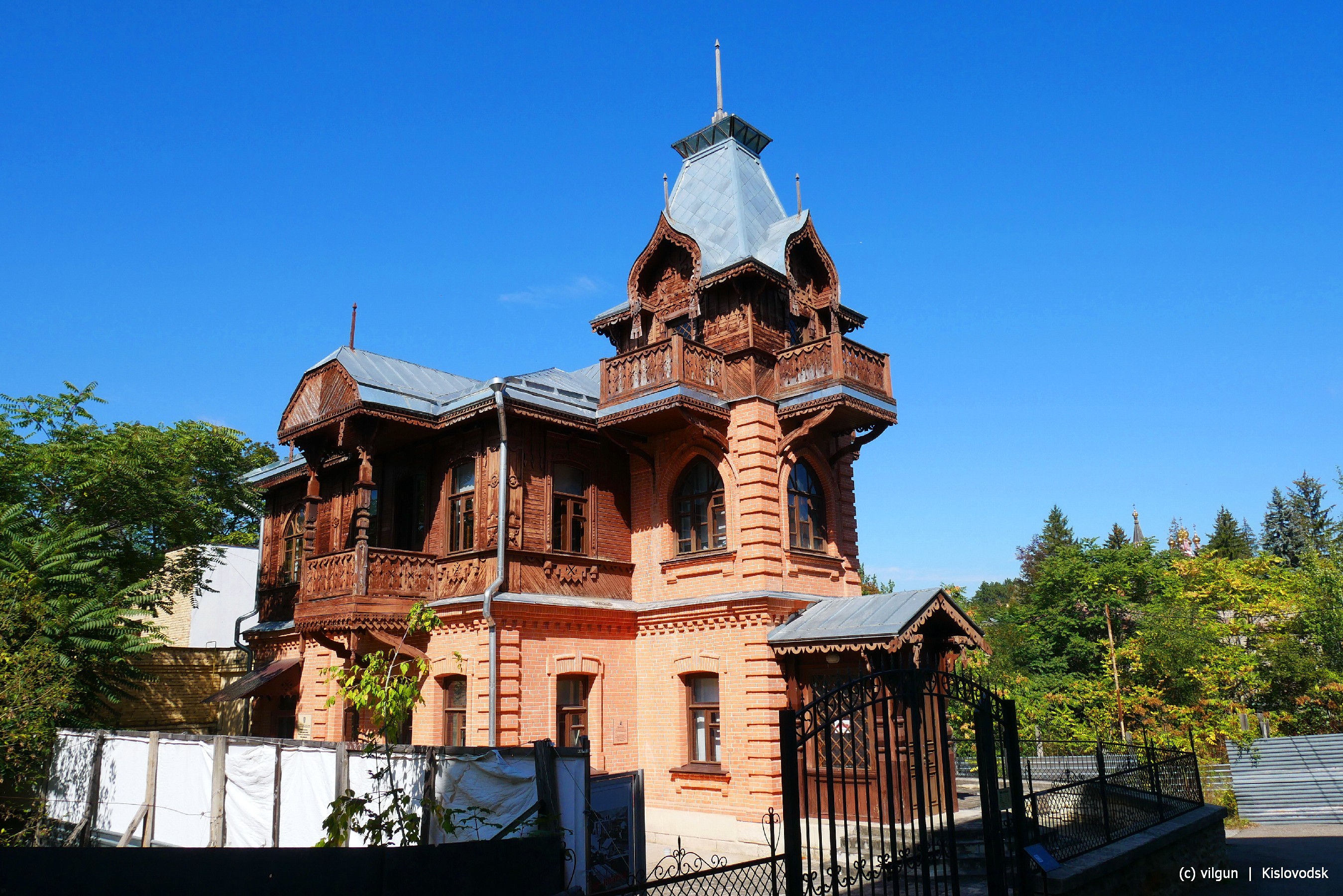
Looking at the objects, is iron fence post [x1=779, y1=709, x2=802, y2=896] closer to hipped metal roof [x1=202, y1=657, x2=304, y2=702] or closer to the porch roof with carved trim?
the porch roof with carved trim

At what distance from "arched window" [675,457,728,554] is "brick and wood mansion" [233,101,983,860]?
0.15 feet

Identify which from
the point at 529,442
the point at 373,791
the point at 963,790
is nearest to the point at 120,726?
the point at 529,442

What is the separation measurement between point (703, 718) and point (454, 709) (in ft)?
15.7

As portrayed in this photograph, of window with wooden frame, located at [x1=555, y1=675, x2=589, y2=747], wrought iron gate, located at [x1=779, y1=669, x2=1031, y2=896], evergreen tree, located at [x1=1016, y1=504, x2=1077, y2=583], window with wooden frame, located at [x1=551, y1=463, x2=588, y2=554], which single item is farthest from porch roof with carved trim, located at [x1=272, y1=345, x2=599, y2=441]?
evergreen tree, located at [x1=1016, y1=504, x2=1077, y2=583]

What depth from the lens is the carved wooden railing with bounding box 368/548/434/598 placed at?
1634cm

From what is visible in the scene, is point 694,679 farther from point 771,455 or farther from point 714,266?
point 714,266

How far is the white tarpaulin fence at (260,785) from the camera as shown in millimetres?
8695

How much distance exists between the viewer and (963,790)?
16.9 metres

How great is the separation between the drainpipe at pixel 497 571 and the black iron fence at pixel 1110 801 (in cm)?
864

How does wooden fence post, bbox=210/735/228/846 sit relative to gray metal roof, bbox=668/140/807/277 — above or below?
below

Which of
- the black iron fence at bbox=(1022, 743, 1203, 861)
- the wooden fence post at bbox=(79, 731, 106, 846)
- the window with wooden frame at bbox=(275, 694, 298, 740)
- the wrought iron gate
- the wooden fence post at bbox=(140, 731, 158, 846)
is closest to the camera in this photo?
the wrought iron gate

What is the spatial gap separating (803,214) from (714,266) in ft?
7.26

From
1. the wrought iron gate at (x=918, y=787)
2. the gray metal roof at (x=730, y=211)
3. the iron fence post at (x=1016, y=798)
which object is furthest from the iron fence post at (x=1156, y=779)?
the gray metal roof at (x=730, y=211)

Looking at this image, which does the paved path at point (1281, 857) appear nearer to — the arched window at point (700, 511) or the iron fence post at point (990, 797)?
the iron fence post at point (990, 797)
